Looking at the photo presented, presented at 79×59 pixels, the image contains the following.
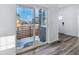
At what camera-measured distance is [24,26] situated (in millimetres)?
2109

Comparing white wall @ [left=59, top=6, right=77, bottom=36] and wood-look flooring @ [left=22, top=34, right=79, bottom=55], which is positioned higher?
white wall @ [left=59, top=6, right=77, bottom=36]

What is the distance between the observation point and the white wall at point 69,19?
214 centimetres

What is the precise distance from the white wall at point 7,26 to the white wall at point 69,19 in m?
1.00

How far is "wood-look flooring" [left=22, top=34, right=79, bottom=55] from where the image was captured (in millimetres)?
2133

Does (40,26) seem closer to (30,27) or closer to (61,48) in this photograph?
(30,27)

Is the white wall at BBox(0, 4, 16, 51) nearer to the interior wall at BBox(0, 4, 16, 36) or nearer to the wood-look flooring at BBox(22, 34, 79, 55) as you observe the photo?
the interior wall at BBox(0, 4, 16, 36)

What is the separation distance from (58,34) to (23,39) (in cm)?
77

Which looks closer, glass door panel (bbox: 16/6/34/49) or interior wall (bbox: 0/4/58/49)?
interior wall (bbox: 0/4/58/49)

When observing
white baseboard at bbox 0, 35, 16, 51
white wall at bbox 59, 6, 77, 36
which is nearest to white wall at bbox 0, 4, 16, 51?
white baseboard at bbox 0, 35, 16, 51

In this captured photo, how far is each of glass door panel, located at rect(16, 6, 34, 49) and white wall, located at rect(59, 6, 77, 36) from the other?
0.66m

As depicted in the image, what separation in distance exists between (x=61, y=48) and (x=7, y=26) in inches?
48.0

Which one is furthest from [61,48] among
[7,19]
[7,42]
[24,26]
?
[7,19]

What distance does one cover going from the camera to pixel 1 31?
1.94 metres
